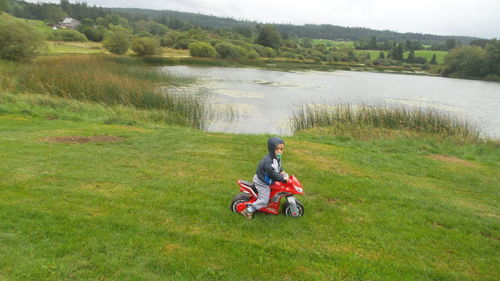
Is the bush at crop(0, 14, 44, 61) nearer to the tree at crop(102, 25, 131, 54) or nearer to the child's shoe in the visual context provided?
the tree at crop(102, 25, 131, 54)

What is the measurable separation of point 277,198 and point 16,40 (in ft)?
106

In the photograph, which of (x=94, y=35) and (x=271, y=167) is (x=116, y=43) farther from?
(x=271, y=167)

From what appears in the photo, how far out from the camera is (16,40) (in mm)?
28953

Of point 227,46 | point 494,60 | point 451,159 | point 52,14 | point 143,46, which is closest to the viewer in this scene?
point 451,159

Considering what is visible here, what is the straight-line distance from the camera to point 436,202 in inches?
297

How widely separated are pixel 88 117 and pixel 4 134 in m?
4.75

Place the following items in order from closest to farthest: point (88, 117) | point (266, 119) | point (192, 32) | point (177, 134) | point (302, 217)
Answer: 1. point (302, 217)
2. point (177, 134)
3. point (88, 117)
4. point (266, 119)
5. point (192, 32)

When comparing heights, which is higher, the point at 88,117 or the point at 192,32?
the point at 192,32

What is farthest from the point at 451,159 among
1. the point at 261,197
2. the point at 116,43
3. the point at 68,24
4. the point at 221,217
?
the point at 68,24

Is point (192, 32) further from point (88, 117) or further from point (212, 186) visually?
point (212, 186)

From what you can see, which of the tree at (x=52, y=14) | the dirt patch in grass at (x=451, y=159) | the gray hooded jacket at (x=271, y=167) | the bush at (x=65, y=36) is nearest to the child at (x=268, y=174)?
the gray hooded jacket at (x=271, y=167)

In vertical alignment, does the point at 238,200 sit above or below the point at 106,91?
below

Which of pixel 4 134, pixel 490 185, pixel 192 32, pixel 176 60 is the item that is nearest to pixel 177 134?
pixel 4 134

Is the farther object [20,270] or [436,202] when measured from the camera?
[436,202]
